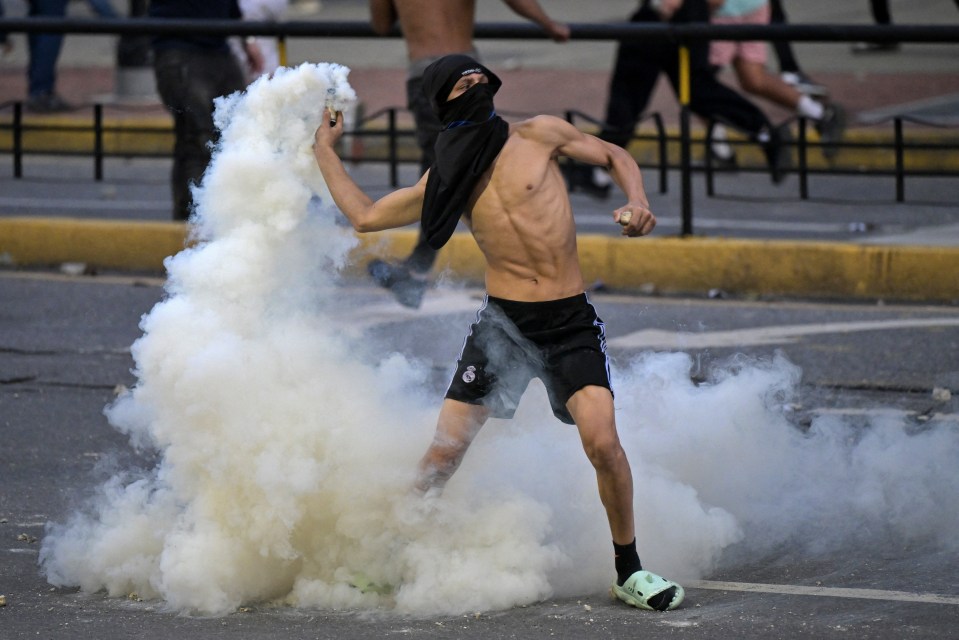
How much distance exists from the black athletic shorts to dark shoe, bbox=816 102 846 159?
7146 millimetres

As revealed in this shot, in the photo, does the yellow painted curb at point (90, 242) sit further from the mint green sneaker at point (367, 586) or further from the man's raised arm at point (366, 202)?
the mint green sneaker at point (367, 586)

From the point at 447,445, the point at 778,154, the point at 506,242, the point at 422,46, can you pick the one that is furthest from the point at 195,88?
the point at 447,445

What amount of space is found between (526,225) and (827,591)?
1348 mm

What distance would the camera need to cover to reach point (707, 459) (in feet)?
17.3

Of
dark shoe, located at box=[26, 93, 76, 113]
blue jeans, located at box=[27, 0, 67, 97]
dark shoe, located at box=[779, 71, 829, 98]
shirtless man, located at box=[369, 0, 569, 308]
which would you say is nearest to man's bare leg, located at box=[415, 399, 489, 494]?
shirtless man, located at box=[369, 0, 569, 308]

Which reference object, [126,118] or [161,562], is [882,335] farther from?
[126,118]

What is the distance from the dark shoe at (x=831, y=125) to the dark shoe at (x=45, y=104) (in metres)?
6.69

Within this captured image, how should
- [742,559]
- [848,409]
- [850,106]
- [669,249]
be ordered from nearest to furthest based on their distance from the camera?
1. [742,559]
2. [848,409]
3. [669,249]
4. [850,106]

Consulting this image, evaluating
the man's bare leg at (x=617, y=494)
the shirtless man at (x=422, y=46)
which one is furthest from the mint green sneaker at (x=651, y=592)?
the shirtless man at (x=422, y=46)

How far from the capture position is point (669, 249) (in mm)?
9188

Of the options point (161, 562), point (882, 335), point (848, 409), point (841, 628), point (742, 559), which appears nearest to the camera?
point (841, 628)

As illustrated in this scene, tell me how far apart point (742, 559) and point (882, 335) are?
3.23 meters

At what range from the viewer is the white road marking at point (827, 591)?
14.7ft

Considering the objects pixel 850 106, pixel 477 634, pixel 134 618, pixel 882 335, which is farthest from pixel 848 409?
pixel 850 106
